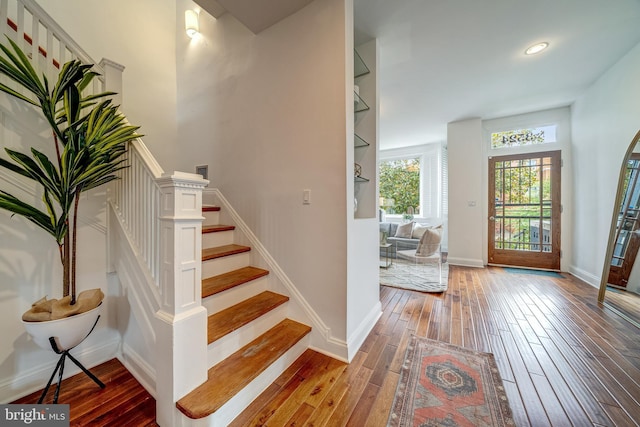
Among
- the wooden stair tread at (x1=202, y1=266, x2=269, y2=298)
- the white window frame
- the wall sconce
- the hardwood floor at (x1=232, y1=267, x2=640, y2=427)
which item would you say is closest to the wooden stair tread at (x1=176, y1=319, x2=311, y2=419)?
the hardwood floor at (x1=232, y1=267, x2=640, y2=427)

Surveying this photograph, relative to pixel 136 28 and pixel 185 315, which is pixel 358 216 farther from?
pixel 136 28

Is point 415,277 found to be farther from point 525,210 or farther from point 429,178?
point 429,178

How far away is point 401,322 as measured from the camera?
2189 mm

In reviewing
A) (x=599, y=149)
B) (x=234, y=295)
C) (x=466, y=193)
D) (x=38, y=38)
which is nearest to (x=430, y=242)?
(x=466, y=193)

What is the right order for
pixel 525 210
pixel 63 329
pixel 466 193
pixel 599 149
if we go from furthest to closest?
pixel 466 193 → pixel 525 210 → pixel 599 149 → pixel 63 329

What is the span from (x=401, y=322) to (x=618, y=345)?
1648 mm

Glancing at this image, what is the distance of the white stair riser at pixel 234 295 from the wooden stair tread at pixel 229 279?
4 cm

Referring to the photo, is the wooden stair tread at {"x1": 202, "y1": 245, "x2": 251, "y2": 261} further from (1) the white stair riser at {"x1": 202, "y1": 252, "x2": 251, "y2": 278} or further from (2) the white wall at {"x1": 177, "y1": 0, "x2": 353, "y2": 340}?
(2) the white wall at {"x1": 177, "y1": 0, "x2": 353, "y2": 340}

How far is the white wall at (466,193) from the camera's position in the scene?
4.27m

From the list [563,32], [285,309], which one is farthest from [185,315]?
[563,32]

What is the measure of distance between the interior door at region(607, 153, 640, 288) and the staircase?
3480mm

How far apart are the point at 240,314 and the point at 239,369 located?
1.13 ft

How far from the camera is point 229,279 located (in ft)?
5.72

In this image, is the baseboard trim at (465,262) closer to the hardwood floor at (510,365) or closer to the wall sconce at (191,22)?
the hardwood floor at (510,365)
